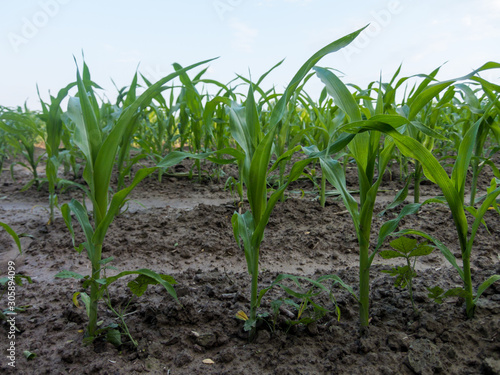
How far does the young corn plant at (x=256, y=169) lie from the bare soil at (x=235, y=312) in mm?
133

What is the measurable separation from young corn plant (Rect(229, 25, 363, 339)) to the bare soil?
0.44ft

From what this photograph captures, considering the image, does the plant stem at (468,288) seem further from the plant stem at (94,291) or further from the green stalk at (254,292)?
the plant stem at (94,291)

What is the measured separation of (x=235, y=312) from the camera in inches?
45.9

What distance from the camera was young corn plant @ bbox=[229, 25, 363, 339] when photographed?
0.92 metres

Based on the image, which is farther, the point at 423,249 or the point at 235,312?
the point at 235,312

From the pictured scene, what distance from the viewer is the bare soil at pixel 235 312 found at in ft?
3.09

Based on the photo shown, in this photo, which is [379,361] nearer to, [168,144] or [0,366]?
[0,366]

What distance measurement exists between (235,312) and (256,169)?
47cm

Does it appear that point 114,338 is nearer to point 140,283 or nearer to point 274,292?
point 140,283

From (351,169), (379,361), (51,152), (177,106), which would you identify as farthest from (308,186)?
(379,361)

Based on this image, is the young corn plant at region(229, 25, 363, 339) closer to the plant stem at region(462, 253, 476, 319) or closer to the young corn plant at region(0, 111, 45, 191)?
the plant stem at region(462, 253, 476, 319)

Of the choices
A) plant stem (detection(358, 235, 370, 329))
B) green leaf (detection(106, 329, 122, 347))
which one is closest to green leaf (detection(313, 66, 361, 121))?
plant stem (detection(358, 235, 370, 329))

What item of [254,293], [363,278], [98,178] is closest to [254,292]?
[254,293]

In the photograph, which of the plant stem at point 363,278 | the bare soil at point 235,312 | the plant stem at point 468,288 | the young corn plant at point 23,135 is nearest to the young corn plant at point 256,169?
the bare soil at point 235,312
